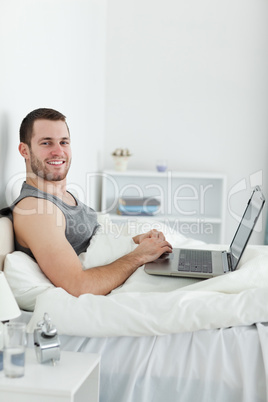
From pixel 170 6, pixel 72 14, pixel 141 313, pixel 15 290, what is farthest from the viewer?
pixel 170 6

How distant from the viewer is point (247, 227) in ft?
6.99

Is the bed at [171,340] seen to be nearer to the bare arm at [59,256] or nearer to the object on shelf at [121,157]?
the bare arm at [59,256]

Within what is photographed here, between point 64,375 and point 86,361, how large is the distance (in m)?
0.11

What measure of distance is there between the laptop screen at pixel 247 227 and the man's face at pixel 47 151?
728 mm

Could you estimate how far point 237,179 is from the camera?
440 centimetres

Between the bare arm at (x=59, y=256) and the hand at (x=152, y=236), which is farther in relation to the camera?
the hand at (x=152, y=236)

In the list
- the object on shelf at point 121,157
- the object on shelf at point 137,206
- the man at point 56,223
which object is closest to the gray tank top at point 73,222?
the man at point 56,223

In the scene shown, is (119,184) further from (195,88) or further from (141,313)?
(141,313)

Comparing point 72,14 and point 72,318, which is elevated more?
point 72,14

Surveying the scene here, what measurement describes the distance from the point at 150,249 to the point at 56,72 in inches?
48.6

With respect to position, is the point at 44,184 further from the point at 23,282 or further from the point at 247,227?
the point at 247,227

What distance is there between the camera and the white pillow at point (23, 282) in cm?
178

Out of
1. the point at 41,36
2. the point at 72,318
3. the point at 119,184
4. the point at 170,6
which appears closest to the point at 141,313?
the point at 72,318

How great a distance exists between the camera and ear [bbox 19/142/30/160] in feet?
7.15
